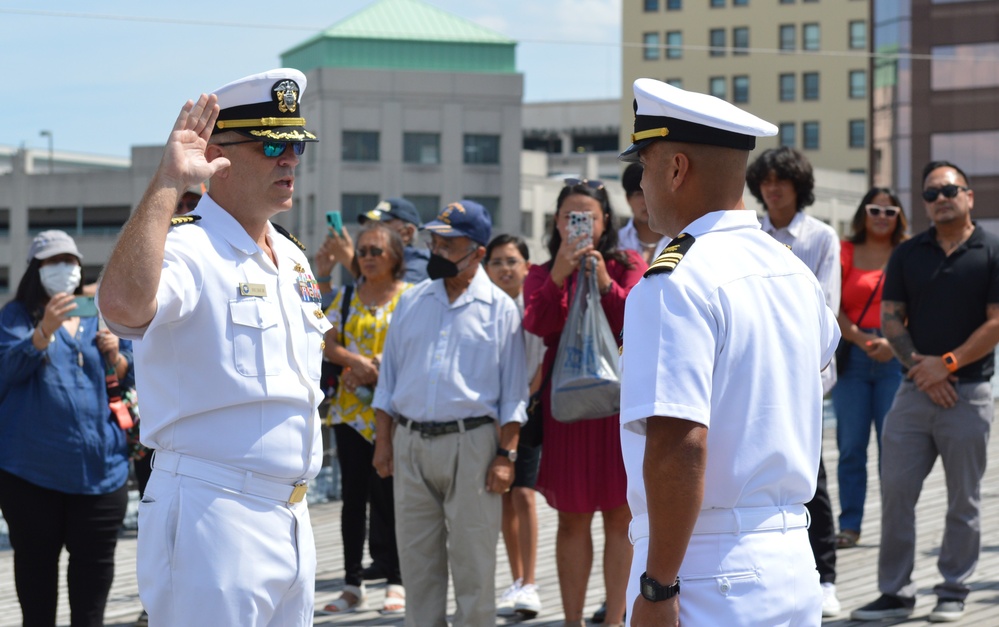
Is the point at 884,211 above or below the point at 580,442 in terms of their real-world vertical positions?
above

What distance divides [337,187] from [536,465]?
7901 cm

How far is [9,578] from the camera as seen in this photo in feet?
29.7

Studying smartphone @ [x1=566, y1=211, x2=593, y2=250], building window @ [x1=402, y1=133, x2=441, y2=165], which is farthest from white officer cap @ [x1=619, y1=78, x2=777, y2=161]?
building window @ [x1=402, y1=133, x2=441, y2=165]

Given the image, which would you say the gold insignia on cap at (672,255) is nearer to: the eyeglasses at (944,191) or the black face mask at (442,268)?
the black face mask at (442,268)

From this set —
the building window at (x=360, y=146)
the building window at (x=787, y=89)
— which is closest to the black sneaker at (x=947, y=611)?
the building window at (x=360, y=146)

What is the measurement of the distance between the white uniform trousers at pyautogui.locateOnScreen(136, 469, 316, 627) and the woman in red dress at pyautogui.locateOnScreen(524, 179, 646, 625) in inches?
120

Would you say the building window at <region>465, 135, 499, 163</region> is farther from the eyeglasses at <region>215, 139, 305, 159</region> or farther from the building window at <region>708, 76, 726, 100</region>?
the eyeglasses at <region>215, 139, 305, 159</region>

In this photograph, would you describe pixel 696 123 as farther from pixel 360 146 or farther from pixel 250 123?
pixel 360 146

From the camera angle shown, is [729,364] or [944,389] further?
[944,389]

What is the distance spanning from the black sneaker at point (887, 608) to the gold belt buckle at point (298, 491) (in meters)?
4.14

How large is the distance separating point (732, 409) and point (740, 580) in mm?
407

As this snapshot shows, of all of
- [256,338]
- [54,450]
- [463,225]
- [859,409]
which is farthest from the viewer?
[859,409]

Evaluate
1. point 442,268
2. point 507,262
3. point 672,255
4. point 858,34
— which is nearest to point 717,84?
point 858,34

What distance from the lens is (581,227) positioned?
6.75m
